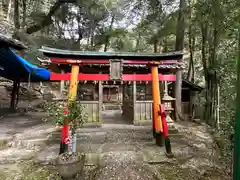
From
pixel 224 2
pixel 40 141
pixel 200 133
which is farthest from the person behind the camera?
pixel 200 133

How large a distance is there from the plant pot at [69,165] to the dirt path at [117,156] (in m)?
0.23

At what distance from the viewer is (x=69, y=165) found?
248 centimetres

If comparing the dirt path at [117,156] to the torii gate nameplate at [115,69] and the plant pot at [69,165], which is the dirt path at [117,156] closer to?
the plant pot at [69,165]

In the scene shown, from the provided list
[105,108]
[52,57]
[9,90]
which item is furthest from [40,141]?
[9,90]

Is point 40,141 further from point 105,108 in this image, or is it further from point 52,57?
point 105,108

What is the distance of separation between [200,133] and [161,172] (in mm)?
2960

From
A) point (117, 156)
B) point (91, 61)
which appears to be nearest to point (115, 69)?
point (91, 61)

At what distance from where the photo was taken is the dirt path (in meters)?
2.79

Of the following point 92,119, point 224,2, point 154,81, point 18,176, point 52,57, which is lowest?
point 18,176

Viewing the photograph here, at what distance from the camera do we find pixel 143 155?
11.3ft

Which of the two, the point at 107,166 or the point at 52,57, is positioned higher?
the point at 52,57

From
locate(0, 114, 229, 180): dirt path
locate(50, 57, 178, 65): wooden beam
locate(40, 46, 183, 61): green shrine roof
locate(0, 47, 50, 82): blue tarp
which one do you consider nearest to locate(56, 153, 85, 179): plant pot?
locate(0, 114, 229, 180): dirt path

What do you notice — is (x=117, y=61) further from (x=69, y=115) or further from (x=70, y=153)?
(x=70, y=153)

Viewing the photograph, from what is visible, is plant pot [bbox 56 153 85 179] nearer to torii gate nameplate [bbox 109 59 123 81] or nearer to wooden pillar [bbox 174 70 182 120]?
torii gate nameplate [bbox 109 59 123 81]
